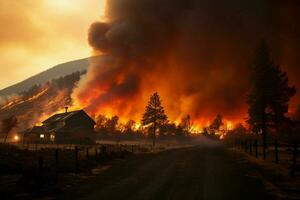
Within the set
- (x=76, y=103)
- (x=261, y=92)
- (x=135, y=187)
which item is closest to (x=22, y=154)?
(x=135, y=187)

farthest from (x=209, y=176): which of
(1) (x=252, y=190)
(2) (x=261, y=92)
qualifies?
(2) (x=261, y=92)

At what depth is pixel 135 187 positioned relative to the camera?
46.3ft

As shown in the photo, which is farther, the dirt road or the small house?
the small house

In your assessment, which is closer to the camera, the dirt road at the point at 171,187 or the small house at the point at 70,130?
the dirt road at the point at 171,187

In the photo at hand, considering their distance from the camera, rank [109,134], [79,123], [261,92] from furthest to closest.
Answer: [109,134] < [79,123] < [261,92]

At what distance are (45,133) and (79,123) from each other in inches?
358

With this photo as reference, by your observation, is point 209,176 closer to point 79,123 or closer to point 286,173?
point 286,173

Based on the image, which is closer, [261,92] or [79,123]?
[261,92]

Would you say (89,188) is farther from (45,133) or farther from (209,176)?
(45,133)

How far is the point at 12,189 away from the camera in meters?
13.7

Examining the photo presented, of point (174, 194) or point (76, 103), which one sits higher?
point (76, 103)

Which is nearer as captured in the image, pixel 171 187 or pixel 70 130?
pixel 171 187

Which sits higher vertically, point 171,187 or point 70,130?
point 70,130

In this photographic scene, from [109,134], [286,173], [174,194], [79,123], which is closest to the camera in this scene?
[174,194]
